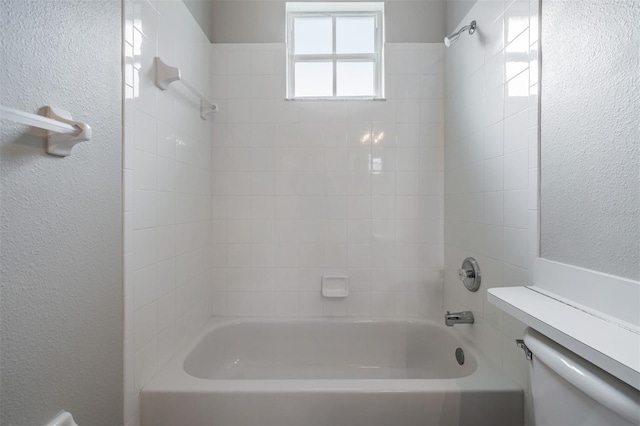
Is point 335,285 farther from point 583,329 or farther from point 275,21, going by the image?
point 275,21

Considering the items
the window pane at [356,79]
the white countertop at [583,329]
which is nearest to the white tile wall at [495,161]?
the white countertop at [583,329]

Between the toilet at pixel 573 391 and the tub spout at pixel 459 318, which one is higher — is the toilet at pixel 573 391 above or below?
above

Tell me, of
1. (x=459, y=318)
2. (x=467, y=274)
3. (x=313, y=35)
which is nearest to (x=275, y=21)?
(x=313, y=35)

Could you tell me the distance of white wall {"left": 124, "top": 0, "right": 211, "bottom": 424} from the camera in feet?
3.68

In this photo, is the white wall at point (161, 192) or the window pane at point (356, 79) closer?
the white wall at point (161, 192)

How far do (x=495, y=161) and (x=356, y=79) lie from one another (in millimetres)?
1132

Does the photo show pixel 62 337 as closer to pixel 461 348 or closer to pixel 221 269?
pixel 221 269

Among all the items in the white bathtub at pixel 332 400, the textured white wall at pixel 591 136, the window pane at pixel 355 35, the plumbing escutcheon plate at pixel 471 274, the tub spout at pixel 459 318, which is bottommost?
the white bathtub at pixel 332 400

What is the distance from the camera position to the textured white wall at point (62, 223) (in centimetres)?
67

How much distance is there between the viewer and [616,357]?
0.58 m

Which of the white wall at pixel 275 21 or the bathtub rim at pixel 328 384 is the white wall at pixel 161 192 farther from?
the white wall at pixel 275 21

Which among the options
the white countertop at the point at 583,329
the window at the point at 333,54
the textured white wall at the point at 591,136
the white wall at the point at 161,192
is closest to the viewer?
the white countertop at the point at 583,329

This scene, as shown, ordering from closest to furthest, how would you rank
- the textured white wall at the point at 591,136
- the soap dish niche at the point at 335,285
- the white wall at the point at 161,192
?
the textured white wall at the point at 591,136
the white wall at the point at 161,192
the soap dish niche at the point at 335,285

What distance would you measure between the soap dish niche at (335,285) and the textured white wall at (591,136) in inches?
44.7
